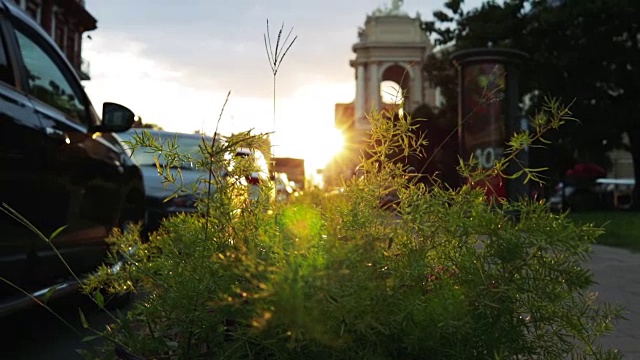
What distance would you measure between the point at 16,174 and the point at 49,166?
0.42 m

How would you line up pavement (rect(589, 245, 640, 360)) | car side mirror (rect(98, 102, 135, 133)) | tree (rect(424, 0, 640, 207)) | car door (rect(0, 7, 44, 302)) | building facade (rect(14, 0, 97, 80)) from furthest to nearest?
building facade (rect(14, 0, 97, 80)), tree (rect(424, 0, 640, 207)), car side mirror (rect(98, 102, 135, 133)), pavement (rect(589, 245, 640, 360)), car door (rect(0, 7, 44, 302))

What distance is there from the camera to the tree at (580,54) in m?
29.5

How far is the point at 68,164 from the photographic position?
3982 millimetres

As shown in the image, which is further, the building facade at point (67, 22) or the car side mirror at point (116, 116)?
the building facade at point (67, 22)

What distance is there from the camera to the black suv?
328 centimetres

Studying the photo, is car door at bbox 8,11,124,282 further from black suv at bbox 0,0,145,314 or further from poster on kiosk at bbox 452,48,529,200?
poster on kiosk at bbox 452,48,529,200

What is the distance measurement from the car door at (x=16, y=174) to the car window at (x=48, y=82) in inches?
12.3

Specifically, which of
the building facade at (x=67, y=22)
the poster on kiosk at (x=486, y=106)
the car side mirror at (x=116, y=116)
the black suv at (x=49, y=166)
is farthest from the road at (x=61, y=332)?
the building facade at (x=67, y=22)

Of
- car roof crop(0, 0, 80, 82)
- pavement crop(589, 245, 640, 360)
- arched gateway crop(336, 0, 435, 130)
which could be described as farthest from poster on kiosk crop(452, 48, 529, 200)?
arched gateway crop(336, 0, 435, 130)

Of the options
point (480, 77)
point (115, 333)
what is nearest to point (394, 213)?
point (115, 333)

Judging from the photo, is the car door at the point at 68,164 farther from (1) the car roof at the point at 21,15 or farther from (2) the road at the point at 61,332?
(2) the road at the point at 61,332

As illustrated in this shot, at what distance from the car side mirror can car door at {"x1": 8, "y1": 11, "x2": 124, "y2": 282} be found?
0.48 feet

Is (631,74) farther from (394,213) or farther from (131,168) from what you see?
(394,213)

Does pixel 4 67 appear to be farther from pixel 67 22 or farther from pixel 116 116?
pixel 67 22
